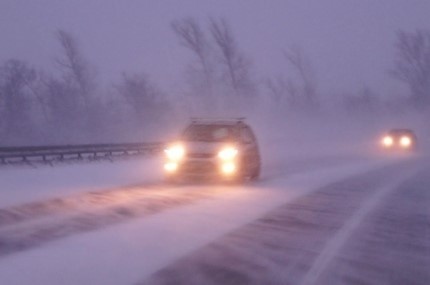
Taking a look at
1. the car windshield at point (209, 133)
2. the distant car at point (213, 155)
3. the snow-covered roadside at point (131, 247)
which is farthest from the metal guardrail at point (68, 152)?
the snow-covered roadside at point (131, 247)

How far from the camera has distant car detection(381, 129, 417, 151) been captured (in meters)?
45.0

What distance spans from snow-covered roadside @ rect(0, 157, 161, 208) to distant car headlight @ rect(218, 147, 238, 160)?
2685 millimetres

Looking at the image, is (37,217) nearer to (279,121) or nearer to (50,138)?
(50,138)

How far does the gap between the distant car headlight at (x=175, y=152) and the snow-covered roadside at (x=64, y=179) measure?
4.88 ft

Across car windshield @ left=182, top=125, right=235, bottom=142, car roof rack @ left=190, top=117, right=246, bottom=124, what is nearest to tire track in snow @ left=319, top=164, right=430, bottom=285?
car windshield @ left=182, top=125, right=235, bottom=142

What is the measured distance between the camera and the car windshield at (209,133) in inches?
764

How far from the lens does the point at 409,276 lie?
25.6 ft

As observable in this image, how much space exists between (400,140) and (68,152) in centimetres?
2431

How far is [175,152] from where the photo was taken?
18.8 m

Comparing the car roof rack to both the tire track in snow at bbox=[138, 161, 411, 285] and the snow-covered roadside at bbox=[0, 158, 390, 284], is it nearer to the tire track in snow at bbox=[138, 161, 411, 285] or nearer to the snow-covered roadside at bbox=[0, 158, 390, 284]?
the snow-covered roadside at bbox=[0, 158, 390, 284]

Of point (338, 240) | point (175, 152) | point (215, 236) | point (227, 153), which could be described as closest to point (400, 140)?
point (227, 153)

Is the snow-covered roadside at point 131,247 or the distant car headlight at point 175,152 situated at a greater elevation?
the distant car headlight at point 175,152

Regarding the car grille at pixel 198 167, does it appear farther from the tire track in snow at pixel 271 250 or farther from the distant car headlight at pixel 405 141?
the distant car headlight at pixel 405 141

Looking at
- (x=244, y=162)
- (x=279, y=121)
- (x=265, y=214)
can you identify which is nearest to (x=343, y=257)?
(x=265, y=214)
